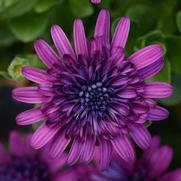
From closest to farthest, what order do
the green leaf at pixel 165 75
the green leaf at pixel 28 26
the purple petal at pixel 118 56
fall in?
1. the purple petal at pixel 118 56
2. the green leaf at pixel 165 75
3. the green leaf at pixel 28 26

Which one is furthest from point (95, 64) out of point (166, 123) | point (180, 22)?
point (166, 123)

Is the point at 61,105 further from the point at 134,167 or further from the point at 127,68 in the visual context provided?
the point at 134,167

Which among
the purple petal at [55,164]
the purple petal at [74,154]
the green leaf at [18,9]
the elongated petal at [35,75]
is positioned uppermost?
the green leaf at [18,9]

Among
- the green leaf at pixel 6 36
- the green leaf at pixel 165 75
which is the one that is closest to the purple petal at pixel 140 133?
the green leaf at pixel 165 75

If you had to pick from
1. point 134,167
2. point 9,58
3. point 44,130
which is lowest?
point 134,167

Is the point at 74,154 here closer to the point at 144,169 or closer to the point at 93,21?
the point at 144,169

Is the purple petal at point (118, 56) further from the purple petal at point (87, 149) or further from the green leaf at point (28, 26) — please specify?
the green leaf at point (28, 26)

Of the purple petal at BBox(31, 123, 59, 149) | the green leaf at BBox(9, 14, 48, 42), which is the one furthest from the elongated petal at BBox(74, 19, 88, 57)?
the green leaf at BBox(9, 14, 48, 42)
